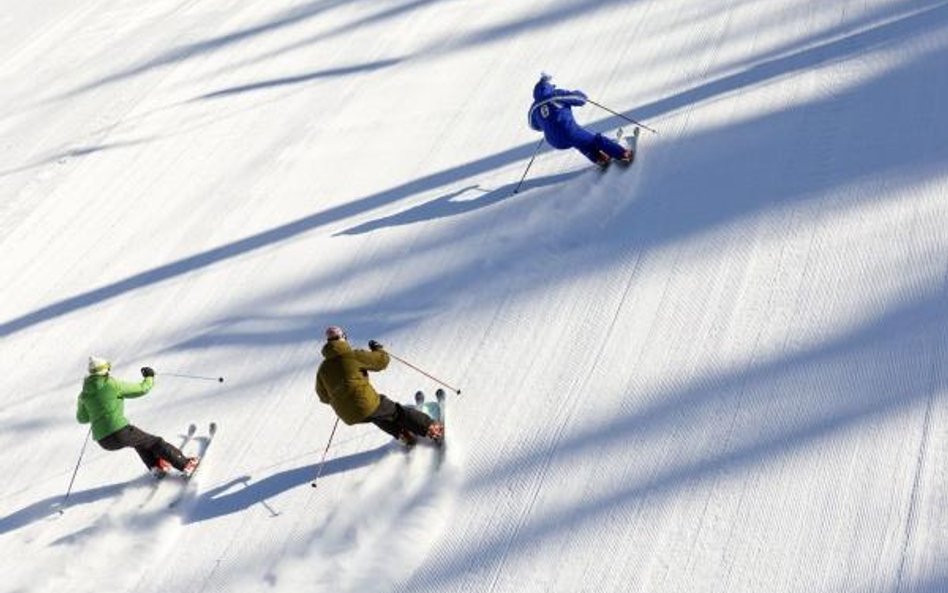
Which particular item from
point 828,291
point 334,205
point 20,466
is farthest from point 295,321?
point 828,291

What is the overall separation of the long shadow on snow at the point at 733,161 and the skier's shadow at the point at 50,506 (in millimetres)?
2972

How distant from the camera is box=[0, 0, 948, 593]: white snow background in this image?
19.4 ft

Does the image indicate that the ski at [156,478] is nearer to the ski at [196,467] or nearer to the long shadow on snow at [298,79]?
the ski at [196,467]

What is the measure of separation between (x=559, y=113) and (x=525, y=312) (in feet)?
6.65

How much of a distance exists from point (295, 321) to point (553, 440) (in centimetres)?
326

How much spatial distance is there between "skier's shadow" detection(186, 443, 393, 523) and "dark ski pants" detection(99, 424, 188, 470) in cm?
38

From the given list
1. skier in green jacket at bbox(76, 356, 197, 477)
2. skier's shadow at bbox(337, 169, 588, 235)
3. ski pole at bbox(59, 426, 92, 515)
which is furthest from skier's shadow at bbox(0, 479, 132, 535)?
skier's shadow at bbox(337, 169, 588, 235)

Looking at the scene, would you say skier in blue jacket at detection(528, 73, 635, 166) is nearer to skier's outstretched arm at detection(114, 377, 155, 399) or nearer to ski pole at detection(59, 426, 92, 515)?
skier's outstretched arm at detection(114, 377, 155, 399)

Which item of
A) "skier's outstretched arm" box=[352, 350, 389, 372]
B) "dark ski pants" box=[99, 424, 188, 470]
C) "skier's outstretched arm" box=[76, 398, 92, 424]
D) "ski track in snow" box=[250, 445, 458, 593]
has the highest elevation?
"skier's outstretched arm" box=[76, 398, 92, 424]

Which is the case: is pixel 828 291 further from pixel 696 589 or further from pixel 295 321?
pixel 295 321

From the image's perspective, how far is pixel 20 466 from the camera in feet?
26.7

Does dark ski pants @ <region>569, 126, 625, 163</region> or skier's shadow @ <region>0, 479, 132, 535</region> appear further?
dark ski pants @ <region>569, 126, 625, 163</region>

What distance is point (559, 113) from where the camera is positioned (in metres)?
8.60

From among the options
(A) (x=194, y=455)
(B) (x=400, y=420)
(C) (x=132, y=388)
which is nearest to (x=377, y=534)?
(B) (x=400, y=420)
